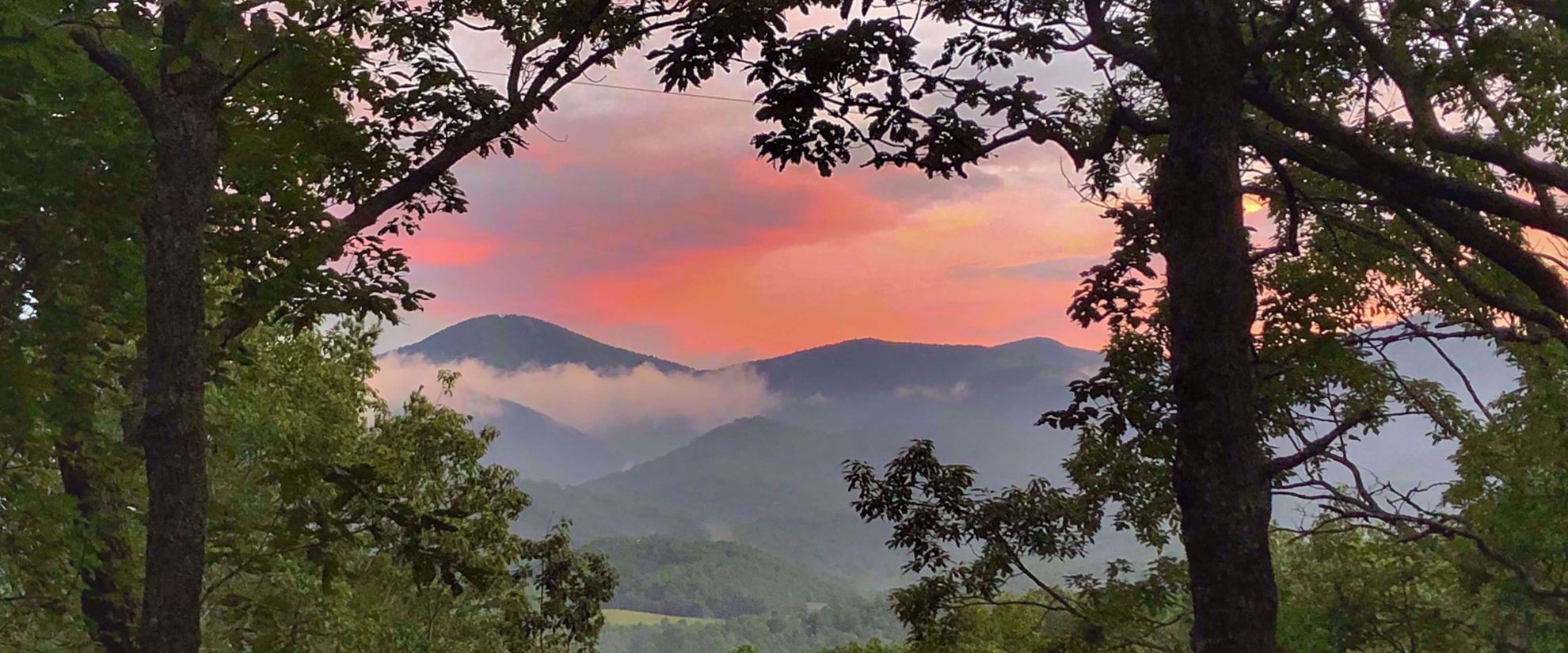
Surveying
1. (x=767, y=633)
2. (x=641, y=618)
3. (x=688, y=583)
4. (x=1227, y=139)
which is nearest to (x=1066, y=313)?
(x=1227, y=139)

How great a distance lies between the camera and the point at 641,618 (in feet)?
533

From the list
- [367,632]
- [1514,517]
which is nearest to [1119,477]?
[1514,517]

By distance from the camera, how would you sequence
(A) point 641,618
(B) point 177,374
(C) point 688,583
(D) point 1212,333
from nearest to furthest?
(B) point 177,374 < (D) point 1212,333 < (A) point 641,618 < (C) point 688,583

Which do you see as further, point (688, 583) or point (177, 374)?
point (688, 583)

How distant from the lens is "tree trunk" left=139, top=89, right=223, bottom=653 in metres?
4.90

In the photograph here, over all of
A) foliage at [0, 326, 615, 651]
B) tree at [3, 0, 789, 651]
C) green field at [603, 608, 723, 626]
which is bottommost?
green field at [603, 608, 723, 626]

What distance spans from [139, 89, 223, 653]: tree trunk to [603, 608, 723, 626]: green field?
150 meters

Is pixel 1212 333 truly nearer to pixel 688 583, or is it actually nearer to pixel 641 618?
pixel 641 618

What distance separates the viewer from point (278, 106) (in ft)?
25.6

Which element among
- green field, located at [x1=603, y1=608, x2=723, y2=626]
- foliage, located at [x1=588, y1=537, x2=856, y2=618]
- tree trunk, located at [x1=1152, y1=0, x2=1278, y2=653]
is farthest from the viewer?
foliage, located at [x1=588, y1=537, x2=856, y2=618]

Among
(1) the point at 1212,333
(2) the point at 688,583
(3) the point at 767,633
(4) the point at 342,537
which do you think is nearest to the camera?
(4) the point at 342,537

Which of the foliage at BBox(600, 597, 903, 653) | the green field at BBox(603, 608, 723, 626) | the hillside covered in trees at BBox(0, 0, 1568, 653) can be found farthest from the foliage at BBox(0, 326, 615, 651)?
the green field at BBox(603, 608, 723, 626)

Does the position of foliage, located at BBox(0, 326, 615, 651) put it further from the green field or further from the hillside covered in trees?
the green field

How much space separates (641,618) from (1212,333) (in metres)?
165
